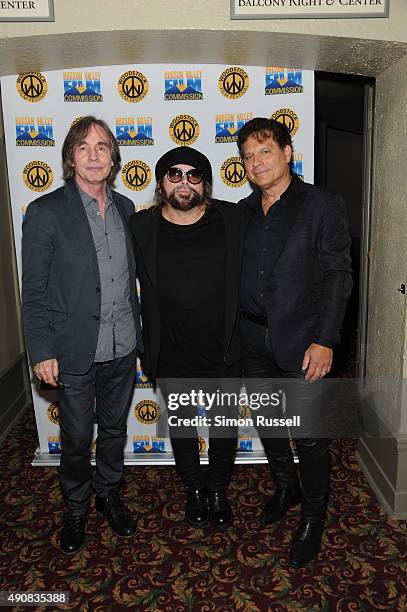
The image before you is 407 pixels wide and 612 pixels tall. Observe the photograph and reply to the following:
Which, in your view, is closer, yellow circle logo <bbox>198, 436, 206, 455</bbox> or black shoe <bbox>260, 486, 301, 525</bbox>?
black shoe <bbox>260, 486, 301, 525</bbox>

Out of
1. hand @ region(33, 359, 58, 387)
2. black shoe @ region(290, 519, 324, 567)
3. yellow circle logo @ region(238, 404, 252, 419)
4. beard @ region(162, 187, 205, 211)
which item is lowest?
black shoe @ region(290, 519, 324, 567)

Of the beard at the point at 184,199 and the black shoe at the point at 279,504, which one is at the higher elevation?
the beard at the point at 184,199

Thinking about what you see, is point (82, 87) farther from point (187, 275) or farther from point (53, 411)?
point (53, 411)

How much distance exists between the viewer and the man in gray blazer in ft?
7.90

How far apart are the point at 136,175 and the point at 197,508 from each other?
183cm

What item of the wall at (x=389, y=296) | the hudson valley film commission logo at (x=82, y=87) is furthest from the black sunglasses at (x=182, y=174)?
the wall at (x=389, y=296)

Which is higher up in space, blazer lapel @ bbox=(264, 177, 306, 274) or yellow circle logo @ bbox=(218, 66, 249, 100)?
yellow circle logo @ bbox=(218, 66, 249, 100)

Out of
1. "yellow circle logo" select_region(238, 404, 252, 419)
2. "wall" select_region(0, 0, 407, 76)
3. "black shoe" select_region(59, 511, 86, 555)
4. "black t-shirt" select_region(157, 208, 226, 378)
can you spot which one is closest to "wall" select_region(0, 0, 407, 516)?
"wall" select_region(0, 0, 407, 76)

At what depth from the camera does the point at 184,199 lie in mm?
2469

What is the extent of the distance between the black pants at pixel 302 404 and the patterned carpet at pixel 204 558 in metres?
0.28

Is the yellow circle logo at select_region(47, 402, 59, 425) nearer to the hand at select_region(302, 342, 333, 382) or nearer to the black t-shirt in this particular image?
the black t-shirt

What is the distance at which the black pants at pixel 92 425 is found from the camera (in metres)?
2.58

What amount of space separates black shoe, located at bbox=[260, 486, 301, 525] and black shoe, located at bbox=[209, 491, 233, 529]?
0.18 meters

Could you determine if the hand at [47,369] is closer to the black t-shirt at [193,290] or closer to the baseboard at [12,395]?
the black t-shirt at [193,290]
